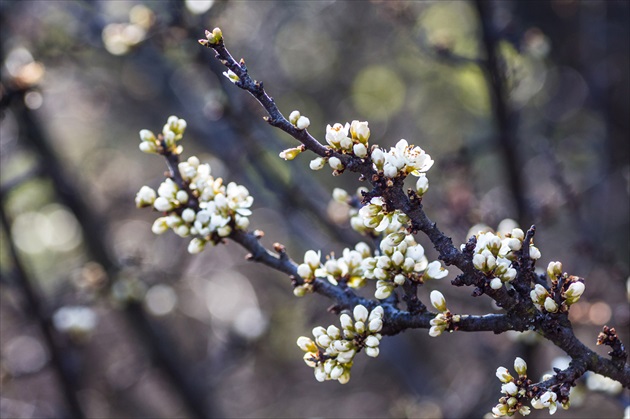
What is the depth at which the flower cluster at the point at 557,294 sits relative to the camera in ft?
6.07

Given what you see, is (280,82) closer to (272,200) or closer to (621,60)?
(272,200)

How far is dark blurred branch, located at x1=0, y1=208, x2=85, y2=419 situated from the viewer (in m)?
3.27

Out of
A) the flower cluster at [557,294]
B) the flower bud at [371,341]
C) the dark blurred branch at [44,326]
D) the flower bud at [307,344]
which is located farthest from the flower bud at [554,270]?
the dark blurred branch at [44,326]

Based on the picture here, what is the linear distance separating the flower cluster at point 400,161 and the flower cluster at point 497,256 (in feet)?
0.94

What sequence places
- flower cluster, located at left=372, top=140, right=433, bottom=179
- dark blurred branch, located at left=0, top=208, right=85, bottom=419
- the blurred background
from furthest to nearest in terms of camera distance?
the blurred background → dark blurred branch, located at left=0, top=208, right=85, bottom=419 → flower cluster, located at left=372, top=140, right=433, bottom=179

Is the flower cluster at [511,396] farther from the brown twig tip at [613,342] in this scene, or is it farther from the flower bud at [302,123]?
the flower bud at [302,123]

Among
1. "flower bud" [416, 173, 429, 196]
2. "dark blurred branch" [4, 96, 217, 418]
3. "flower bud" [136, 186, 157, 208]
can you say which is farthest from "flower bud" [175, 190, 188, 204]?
"dark blurred branch" [4, 96, 217, 418]

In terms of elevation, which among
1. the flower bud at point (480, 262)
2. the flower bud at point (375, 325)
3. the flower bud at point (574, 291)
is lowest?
the flower bud at point (375, 325)

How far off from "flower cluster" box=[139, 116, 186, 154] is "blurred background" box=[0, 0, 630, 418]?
1.36 meters

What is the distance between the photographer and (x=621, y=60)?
732cm

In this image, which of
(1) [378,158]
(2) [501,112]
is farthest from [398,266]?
(2) [501,112]

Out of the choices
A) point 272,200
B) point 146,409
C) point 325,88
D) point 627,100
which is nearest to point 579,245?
point 272,200

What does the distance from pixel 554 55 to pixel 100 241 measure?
5293 mm

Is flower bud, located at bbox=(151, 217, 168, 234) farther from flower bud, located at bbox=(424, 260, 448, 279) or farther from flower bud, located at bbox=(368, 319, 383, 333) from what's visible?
flower bud, located at bbox=(424, 260, 448, 279)
